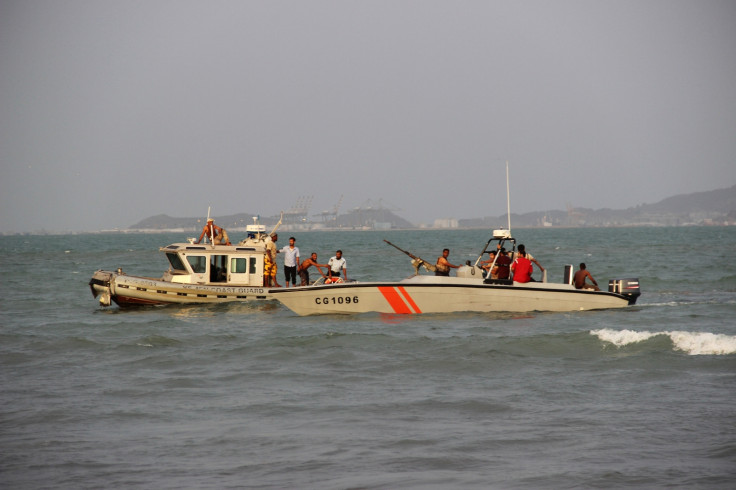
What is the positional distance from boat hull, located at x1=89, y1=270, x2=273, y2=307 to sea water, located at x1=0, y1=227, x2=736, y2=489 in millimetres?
2417

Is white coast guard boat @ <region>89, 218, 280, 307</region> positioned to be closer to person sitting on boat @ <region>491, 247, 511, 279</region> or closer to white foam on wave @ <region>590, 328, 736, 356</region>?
person sitting on boat @ <region>491, 247, 511, 279</region>

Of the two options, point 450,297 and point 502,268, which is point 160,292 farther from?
point 502,268

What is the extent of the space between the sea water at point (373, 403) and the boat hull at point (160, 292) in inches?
95.1

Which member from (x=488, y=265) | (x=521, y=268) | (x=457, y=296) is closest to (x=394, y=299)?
(x=457, y=296)

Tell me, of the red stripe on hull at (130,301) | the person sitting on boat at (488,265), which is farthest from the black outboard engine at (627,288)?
the red stripe on hull at (130,301)

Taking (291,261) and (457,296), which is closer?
(457,296)

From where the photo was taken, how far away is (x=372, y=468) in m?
8.27

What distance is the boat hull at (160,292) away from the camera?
22.3 metres

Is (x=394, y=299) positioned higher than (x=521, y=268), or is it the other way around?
(x=521, y=268)

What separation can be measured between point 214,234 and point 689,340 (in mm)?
13727

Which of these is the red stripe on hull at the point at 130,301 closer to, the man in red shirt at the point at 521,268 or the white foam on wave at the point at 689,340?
the man in red shirt at the point at 521,268

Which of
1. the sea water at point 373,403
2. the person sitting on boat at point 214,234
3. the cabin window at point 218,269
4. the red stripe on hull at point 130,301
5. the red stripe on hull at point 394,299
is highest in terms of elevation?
the person sitting on boat at point 214,234

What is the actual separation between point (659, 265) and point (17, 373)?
40773 mm

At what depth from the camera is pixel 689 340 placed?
14984 mm
